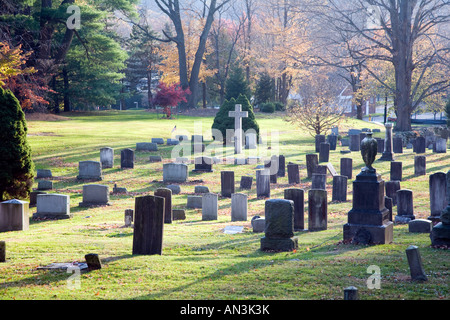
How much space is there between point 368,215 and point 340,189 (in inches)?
270

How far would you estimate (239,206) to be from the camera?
599 inches

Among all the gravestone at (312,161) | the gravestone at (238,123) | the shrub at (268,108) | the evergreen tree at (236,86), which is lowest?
the gravestone at (312,161)

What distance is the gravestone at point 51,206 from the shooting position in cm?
1570

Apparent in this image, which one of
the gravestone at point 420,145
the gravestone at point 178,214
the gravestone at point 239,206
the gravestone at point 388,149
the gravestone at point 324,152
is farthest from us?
the gravestone at point 420,145

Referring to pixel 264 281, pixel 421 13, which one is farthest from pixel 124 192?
pixel 421 13

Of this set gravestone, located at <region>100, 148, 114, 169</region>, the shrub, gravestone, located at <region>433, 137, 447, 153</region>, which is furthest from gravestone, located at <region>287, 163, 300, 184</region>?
the shrub

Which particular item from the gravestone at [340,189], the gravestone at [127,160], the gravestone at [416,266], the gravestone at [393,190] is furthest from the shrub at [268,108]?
the gravestone at [416,266]

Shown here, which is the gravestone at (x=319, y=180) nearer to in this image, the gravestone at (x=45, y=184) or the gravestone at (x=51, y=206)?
the gravestone at (x=51, y=206)

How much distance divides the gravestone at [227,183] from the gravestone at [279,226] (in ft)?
28.8

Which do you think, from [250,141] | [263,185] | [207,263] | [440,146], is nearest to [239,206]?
[263,185]

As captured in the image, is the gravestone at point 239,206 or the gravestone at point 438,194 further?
the gravestone at point 239,206

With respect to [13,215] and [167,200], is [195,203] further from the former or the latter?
[13,215]

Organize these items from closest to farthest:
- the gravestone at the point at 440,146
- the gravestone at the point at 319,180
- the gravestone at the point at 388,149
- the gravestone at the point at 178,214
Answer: the gravestone at the point at 178,214, the gravestone at the point at 319,180, the gravestone at the point at 388,149, the gravestone at the point at 440,146
